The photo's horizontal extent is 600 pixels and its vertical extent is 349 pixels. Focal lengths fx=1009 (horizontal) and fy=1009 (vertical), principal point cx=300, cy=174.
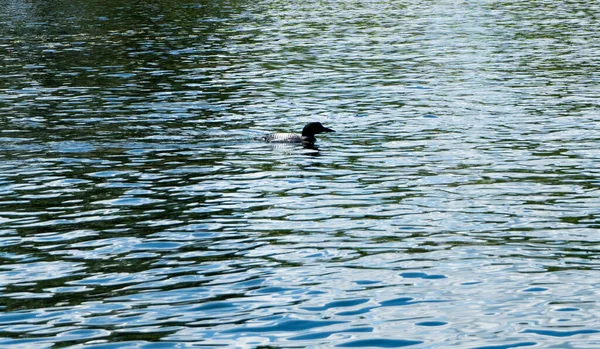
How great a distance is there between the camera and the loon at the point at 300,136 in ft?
96.2

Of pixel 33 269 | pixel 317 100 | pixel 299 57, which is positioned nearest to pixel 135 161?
pixel 33 269

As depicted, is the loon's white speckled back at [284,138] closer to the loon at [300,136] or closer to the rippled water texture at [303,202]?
the loon at [300,136]

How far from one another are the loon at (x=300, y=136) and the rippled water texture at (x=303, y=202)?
434mm

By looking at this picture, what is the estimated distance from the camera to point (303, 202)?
2234cm

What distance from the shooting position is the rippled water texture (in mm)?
14680

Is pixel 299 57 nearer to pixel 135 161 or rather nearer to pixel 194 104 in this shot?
pixel 194 104

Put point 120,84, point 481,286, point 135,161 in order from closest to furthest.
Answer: point 481,286, point 135,161, point 120,84

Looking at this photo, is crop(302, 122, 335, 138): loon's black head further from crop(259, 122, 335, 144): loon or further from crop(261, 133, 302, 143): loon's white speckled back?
crop(261, 133, 302, 143): loon's white speckled back

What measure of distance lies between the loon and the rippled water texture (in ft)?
1.42

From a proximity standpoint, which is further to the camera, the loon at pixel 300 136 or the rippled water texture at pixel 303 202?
the loon at pixel 300 136

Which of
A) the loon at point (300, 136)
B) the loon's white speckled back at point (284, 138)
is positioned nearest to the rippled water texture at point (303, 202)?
the loon at point (300, 136)

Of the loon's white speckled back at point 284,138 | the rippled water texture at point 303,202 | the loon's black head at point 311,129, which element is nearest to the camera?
the rippled water texture at point 303,202

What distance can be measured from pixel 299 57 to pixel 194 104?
15265 mm

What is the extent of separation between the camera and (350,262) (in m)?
17.4
